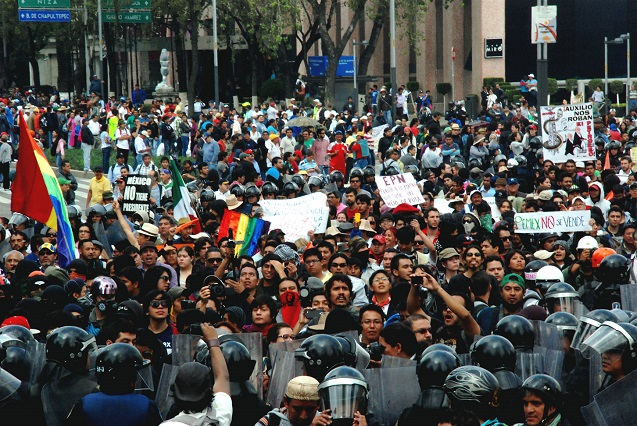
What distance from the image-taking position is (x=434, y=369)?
5.98 metres

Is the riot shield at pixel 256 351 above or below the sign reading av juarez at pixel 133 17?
below

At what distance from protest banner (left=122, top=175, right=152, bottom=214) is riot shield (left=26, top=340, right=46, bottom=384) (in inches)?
360

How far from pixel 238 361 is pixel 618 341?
1928 mm

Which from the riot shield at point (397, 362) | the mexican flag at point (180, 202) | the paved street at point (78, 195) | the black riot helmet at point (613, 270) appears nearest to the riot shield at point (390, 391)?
the riot shield at point (397, 362)

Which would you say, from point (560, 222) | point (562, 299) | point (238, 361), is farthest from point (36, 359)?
point (560, 222)

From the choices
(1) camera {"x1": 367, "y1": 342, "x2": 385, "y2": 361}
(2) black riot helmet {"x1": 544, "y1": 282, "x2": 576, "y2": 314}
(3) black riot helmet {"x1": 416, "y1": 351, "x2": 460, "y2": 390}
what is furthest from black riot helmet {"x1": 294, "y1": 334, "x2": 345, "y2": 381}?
(2) black riot helmet {"x1": 544, "y1": 282, "x2": 576, "y2": 314}

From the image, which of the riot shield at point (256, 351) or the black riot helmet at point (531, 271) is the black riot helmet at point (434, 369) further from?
the black riot helmet at point (531, 271)

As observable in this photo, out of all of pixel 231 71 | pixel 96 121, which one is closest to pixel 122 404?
pixel 96 121

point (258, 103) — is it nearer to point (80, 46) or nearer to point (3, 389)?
point (80, 46)

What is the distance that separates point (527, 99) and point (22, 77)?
5612 cm

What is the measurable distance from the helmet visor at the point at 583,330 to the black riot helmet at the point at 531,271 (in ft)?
12.1

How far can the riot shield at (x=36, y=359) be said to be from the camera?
6.71 m

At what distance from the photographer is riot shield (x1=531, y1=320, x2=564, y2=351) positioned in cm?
716

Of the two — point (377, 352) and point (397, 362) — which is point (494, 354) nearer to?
point (397, 362)
